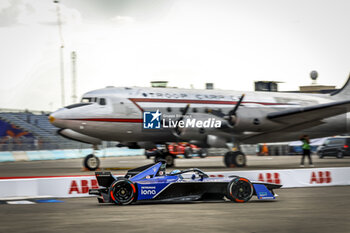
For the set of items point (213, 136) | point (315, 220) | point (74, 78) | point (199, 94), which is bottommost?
point (315, 220)

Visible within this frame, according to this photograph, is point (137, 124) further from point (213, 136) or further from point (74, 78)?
point (74, 78)

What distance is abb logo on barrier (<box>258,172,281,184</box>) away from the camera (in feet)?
59.3

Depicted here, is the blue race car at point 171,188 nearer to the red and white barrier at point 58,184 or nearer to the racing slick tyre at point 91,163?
the red and white barrier at point 58,184

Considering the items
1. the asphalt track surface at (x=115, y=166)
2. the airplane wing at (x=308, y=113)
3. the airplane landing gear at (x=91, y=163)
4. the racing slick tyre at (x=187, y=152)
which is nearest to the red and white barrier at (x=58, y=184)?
the asphalt track surface at (x=115, y=166)

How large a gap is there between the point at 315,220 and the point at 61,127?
62.3 ft

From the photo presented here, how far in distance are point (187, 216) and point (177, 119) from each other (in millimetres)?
18051

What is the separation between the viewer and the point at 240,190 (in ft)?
45.6

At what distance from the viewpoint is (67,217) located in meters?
11.3

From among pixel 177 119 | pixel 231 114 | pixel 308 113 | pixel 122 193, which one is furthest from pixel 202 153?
pixel 122 193

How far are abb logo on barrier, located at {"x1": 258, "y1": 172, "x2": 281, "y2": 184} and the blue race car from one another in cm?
398

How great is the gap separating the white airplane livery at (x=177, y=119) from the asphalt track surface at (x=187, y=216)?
1311 cm

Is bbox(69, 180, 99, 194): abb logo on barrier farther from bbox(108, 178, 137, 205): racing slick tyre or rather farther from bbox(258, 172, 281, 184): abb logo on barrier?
bbox(258, 172, 281, 184): abb logo on barrier

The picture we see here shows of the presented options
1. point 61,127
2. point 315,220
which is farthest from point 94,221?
point 61,127

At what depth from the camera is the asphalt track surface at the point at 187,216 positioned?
9.59 meters
